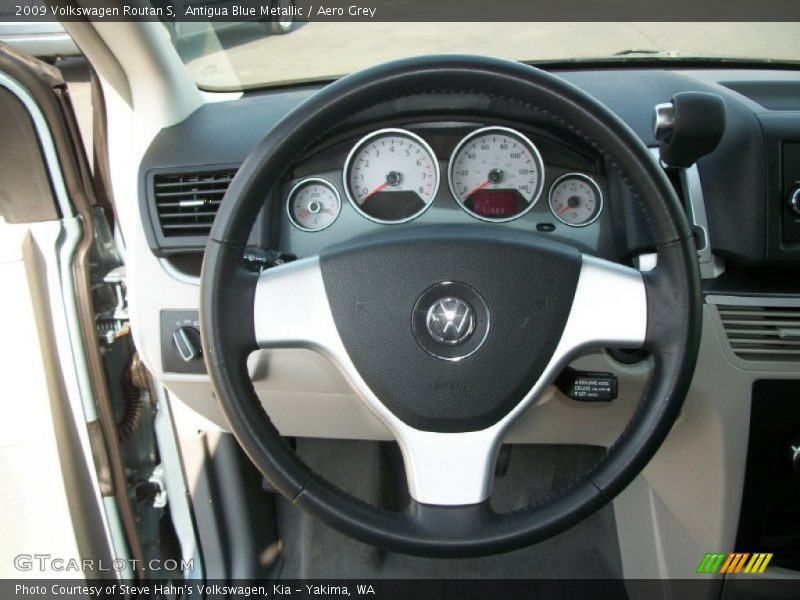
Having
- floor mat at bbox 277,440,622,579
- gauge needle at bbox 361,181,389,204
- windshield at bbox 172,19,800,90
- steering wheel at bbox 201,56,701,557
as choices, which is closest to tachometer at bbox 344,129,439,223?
gauge needle at bbox 361,181,389,204

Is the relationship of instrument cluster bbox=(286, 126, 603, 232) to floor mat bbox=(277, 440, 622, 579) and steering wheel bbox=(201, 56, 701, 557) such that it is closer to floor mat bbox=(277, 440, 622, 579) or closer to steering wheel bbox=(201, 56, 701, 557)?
steering wheel bbox=(201, 56, 701, 557)

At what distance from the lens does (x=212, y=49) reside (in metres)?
1.82

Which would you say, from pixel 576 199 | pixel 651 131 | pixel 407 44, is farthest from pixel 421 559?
pixel 407 44

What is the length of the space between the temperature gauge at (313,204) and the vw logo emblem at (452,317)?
403 millimetres

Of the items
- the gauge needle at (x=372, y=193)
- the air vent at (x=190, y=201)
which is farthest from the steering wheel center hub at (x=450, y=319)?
the air vent at (x=190, y=201)

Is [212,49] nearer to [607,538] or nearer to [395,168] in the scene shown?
[395,168]

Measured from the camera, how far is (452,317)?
3.62ft

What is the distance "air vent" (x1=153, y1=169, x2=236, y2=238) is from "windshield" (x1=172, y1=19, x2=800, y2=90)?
17.9 inches

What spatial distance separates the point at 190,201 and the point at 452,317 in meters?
0.69

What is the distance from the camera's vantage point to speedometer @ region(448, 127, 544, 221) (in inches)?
53.1

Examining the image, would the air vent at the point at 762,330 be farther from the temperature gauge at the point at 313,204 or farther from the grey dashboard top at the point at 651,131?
the temperature gauge at the point at 313,204

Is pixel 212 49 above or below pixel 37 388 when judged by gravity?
above

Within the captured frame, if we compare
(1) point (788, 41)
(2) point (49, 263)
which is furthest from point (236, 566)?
(1) point (788, 41)

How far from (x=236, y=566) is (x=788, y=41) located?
2.36 meters
